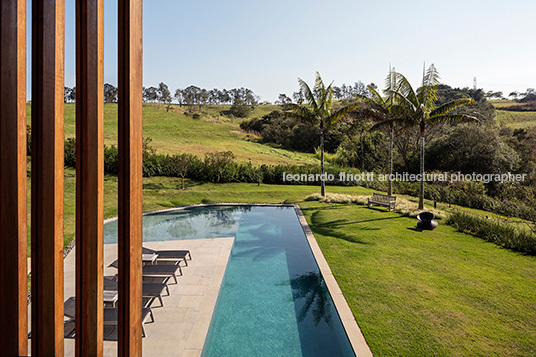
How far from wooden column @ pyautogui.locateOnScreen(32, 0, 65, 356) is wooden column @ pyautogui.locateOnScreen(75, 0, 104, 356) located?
0.10 metres

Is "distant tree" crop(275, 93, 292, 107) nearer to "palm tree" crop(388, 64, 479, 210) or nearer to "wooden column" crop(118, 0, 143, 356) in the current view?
"palm tree" crop(388, 64, 479, 210)

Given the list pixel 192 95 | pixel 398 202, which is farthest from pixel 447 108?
pixel 192 95

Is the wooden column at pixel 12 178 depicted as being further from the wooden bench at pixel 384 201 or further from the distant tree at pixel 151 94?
the distant tree at pixel 151 94

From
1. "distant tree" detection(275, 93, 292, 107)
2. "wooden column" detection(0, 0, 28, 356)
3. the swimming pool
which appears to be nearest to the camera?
"wooden column" detection(0, 0, 28, 356)

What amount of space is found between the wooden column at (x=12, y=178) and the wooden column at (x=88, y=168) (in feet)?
0.77

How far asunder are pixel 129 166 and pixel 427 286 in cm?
616

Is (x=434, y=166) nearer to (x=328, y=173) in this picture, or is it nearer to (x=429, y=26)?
(x=328, y=173)

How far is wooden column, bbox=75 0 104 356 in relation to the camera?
1.60m

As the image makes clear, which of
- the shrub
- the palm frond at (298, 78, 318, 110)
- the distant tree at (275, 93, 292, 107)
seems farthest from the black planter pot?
the distant tree at (275, 93, 292, 107)

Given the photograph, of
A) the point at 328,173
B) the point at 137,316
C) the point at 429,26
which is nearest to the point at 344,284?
the point at 137,316

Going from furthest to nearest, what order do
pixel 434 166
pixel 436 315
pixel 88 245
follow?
pixel 434 166
pixel 436 315
pixel 88 245

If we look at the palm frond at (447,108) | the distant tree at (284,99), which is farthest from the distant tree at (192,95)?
the palm frond at (447,108)

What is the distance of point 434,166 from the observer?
82.8ft

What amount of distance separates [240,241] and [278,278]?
289cm
